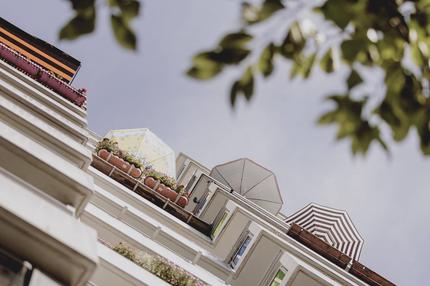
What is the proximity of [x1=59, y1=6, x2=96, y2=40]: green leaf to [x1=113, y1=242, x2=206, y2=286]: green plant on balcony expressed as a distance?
833cm

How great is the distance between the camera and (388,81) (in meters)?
3.83

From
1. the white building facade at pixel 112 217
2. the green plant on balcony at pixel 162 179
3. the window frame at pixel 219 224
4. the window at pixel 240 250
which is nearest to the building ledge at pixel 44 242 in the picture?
the white building facade at pixel 112 217

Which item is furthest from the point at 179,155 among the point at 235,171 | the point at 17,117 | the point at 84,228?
the point at 84,228

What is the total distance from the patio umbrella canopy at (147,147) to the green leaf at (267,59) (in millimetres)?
25501

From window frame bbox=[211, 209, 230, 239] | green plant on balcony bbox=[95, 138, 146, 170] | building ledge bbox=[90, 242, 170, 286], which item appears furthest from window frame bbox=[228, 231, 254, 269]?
building ledge bbox=[90, 242, 170, 286]

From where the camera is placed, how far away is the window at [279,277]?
17453 millimetres

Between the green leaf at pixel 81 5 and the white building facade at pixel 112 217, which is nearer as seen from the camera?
the green leaf at pixel 81 5

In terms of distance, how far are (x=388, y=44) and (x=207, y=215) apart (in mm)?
20593

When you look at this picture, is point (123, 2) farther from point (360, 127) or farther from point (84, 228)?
point (84, 228)

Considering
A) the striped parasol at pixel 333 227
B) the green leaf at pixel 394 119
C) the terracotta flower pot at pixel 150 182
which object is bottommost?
the terracotta flower pot at pixel 150 182

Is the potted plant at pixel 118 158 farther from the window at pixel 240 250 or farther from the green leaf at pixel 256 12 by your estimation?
the green leaf at pixel 256 12

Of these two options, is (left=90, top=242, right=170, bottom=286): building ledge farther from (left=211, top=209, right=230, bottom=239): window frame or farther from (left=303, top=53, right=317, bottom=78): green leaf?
(left=211, top=209, right=230, bottom=239): window frame

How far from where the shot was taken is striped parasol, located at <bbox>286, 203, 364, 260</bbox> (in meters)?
30.5

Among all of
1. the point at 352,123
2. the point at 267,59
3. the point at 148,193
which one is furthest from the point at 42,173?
the point at 148,193
